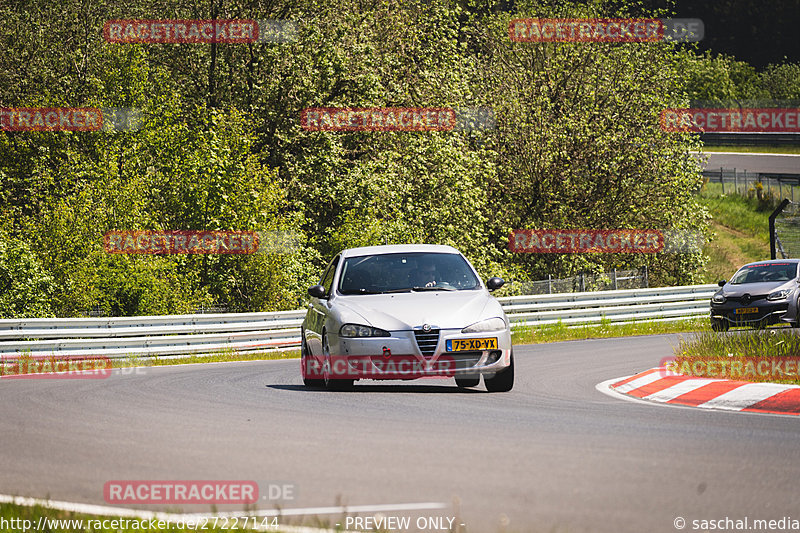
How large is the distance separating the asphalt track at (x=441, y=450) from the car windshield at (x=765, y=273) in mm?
11714

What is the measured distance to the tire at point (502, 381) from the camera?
12.5m

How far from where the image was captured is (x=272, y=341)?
79.8ft

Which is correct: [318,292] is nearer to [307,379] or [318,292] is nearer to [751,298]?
[307,379]

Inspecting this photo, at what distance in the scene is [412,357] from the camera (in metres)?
12.0

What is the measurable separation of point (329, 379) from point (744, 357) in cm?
504

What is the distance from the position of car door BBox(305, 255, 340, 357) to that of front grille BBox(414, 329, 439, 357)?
4.36 ft

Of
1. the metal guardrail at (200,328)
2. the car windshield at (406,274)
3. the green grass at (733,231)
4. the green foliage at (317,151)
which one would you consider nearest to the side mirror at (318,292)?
the car windshield at (406,274)

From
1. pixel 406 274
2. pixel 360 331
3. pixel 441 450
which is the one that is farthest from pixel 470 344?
pixel 441 450

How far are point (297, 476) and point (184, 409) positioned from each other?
4.34m

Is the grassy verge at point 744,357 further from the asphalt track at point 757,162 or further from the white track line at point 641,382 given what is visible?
the asphalt track at point 757,162

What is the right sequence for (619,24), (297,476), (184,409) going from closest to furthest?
(297,476), (184,409), (619,24)

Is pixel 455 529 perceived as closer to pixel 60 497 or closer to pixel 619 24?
pixel 60 497

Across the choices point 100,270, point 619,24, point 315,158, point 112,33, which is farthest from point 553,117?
point 100,270

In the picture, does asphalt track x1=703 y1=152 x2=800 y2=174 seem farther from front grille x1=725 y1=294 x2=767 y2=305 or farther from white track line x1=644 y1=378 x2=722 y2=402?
white track line x1=644 y1=378 x2=722 y2=402
